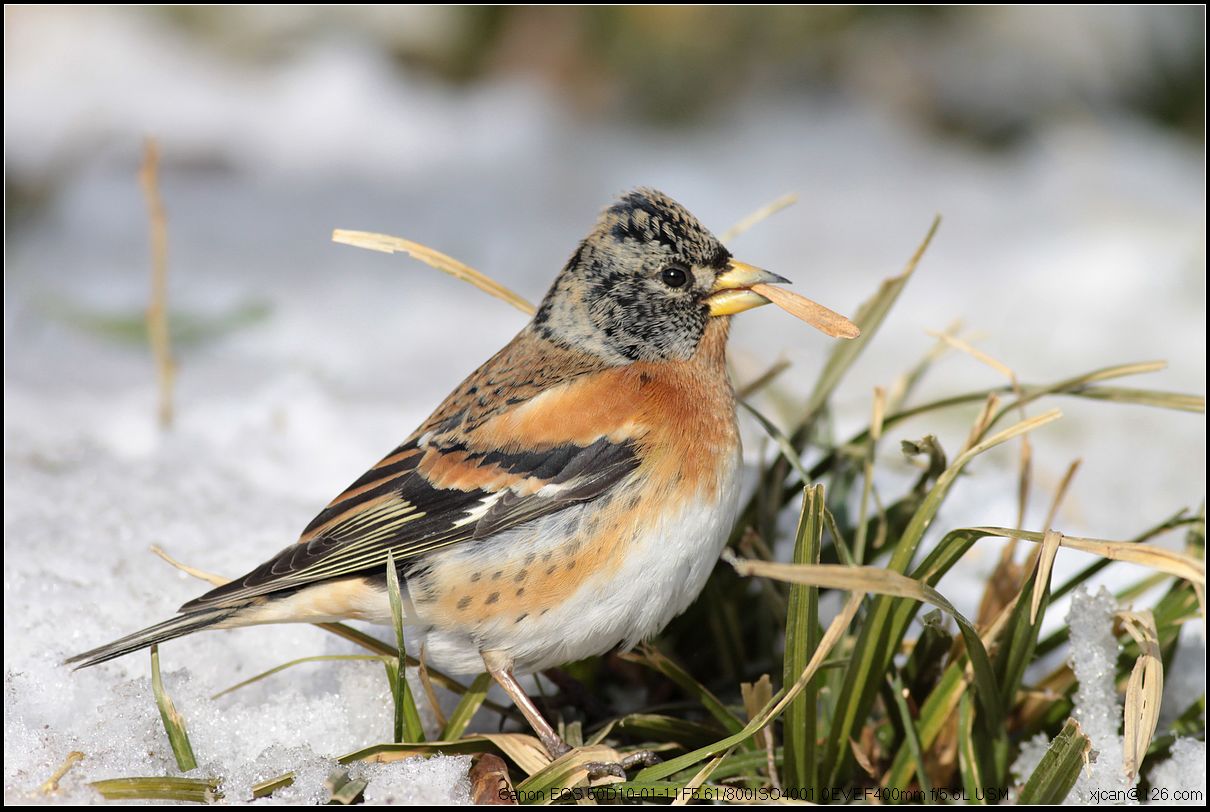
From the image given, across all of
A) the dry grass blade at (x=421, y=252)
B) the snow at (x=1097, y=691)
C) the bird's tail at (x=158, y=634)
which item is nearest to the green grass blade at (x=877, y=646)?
the snow at (x=1097, y=691)

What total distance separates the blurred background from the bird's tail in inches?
21.3

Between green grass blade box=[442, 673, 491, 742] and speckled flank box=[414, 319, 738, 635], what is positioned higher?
speckled flank box=[414, 319, 738, 635]

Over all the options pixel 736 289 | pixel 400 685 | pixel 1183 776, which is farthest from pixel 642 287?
pixel 1183 776

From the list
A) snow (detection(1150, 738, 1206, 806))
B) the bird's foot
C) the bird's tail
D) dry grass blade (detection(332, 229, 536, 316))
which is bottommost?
the bird's foot

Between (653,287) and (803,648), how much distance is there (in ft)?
2.83

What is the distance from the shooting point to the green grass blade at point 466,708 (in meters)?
1.94

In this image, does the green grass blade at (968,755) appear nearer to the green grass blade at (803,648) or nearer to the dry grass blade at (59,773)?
the green grass blade at (803,648)

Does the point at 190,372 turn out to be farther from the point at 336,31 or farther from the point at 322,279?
the point at 336,31

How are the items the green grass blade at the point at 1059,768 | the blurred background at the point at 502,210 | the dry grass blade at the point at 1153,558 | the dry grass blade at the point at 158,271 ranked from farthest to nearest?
the blurred background at the point at 502,210
the dry grass blade at the point at 158,271
the green grass blade at the point at 1059,768
the dry grass blade at the point at 1153,558

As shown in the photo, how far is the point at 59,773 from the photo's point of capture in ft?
5.52

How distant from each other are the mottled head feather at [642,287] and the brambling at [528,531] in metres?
0.11

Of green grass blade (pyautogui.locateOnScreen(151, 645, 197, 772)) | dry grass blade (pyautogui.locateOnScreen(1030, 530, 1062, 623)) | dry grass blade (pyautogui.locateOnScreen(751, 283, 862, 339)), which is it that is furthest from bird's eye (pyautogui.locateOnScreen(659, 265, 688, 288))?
green grass blade (pyautogui.locateOnScreen(151, 645, 197, 772))

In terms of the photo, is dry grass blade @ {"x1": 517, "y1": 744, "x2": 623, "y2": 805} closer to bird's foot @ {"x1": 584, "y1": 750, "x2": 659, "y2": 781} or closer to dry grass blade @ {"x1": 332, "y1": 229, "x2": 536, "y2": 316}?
bird's foot @ {"x1": 584, "y1": 750, "x2": 659, "y2": 781}

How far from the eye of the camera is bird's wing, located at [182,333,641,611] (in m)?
1.93
